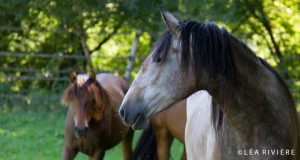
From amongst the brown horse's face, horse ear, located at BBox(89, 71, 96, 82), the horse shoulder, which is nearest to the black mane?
the horse shoulder

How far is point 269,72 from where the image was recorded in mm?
3273

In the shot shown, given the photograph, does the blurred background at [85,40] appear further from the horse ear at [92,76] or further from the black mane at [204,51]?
the black mane at [204,51]

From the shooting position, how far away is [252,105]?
318 cm

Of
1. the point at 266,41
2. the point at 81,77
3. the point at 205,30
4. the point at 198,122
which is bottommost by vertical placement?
the point at 266,41

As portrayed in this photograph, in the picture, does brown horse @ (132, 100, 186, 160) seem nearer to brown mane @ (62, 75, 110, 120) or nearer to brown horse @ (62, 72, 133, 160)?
brown horse @ (62, 72, 133, 160)

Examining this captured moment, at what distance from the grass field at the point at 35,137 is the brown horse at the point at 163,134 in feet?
4.72

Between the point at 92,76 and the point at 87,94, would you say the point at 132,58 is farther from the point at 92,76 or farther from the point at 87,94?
the point at 87,94

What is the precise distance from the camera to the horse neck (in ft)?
10.4

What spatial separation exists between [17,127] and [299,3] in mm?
5396

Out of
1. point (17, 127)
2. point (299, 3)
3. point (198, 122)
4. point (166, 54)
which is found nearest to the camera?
point (166, 54)

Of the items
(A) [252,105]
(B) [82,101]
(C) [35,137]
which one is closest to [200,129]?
(A) [252,105]

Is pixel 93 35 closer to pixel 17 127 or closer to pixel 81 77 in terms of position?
pixel 17 127

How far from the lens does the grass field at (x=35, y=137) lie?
8.21m

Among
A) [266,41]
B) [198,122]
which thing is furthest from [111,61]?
[198,122]
